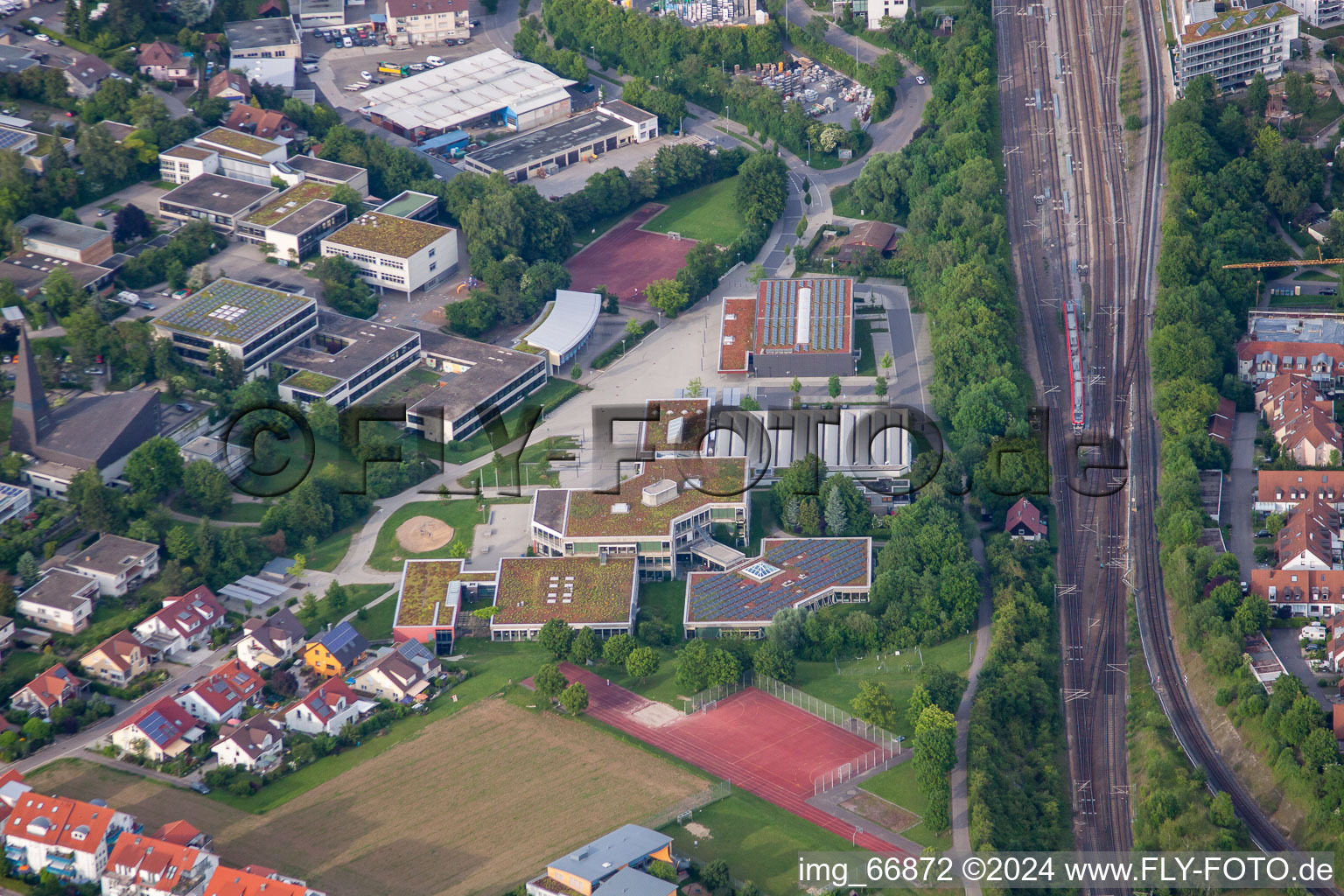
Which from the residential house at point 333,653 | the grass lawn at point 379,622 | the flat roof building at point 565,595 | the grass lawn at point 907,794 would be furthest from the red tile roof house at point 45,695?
the grass lawn at point 907,794

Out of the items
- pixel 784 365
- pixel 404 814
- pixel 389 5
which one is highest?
pixel 389 5

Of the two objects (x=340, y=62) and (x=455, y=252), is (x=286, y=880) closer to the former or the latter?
(x=455, y=252)

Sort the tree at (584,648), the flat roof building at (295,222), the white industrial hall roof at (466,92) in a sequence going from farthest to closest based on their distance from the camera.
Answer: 1. the white industrial hall roof at (466,92)
2. the flat roof building at (295,222)
3. the tree at (584,648)

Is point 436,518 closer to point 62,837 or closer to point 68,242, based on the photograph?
point 62,837

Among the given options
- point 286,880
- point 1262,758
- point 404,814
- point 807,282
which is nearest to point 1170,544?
point 1262,758

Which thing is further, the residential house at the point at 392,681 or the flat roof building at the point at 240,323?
the flat roof building at the point at 240,323

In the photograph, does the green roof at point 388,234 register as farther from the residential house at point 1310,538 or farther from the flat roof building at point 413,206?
the residential house at point 1310,538
